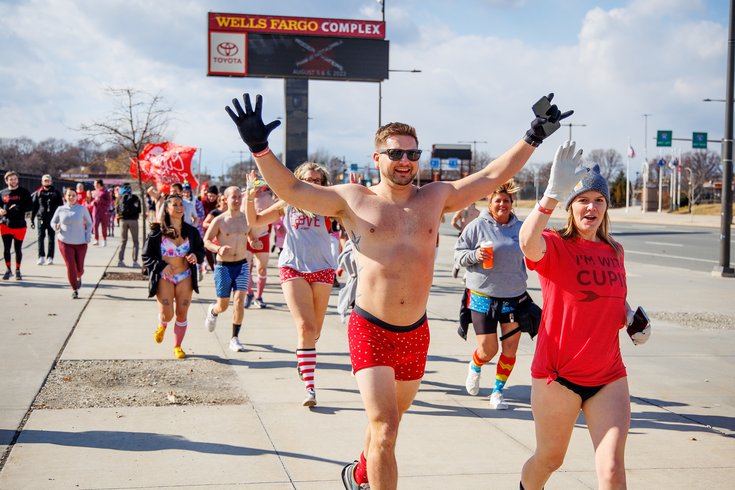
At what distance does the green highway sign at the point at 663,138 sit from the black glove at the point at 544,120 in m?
56.6

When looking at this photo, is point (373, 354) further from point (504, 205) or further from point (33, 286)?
point (33, 286)

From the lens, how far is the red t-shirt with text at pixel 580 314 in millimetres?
3975

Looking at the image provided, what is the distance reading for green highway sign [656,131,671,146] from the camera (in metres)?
57.2

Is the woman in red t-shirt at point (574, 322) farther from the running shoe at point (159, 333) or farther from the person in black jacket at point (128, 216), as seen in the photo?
the person in black jacket at point (128, 216)

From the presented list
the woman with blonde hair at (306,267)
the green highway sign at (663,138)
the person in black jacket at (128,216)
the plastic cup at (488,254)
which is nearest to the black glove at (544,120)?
the plastic cup at (488,254)

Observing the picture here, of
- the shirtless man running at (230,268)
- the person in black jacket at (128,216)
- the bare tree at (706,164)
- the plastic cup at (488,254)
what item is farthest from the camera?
the bare tree at (706,164)

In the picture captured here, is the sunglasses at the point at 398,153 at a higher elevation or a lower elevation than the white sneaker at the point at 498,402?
higher

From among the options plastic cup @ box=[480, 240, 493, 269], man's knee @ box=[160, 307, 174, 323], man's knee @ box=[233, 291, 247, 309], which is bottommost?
man's knee @ box=[160, 307, 174, 323]

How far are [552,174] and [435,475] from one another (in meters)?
2.19

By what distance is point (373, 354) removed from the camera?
4293 mm

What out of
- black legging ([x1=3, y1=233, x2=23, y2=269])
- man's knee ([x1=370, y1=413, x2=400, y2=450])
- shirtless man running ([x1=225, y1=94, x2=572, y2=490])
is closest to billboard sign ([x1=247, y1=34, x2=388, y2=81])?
black legging ([x1=3, y1=233, x2=23, y2=269])

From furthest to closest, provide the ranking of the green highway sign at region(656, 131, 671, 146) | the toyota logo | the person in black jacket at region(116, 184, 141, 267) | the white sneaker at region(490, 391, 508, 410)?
the green highway sign at region(656, 131, 671, 146) < the toyota logo < the person in black jacket at region(116, 184, 141, 267) < the white sneaker at region(490, 391, 508, 410)

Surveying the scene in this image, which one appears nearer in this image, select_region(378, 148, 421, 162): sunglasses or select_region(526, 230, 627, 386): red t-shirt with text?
select_region(526, 230, 627, 386): red t-shirt with text

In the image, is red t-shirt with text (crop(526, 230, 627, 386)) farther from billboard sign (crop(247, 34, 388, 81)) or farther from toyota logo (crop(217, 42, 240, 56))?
toyota logo (crop(217, 42, 240, 56))
